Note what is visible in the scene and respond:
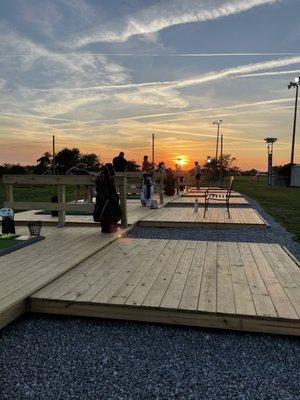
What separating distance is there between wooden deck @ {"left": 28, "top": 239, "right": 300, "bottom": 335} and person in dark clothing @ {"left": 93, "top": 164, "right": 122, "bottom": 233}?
141cm

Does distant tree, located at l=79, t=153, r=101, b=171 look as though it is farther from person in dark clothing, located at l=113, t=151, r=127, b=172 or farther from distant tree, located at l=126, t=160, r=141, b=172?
person in dark clothing, located at l=113, t=151, r=127, b=172

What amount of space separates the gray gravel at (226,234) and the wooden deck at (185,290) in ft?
6.84

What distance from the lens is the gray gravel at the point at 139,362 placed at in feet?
7.98

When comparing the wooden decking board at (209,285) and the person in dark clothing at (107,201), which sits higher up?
the person in dark clothing at (107,201)

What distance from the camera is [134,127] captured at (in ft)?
120

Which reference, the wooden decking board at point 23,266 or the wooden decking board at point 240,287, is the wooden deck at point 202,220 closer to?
the wooden decking board at point 240,287

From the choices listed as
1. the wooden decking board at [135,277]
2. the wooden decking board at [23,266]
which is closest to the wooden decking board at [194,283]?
the wooden decking board at [135,277]

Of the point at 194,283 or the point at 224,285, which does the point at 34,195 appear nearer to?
the point at 194,283

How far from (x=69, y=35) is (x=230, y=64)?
325 inches

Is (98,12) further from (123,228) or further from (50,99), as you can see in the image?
(123,228)

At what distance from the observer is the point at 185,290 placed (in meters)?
3.70

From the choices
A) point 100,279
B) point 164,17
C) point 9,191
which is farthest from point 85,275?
point 164,17

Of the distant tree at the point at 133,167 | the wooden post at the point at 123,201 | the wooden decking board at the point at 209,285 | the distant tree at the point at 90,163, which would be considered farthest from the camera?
the distant tree at the point at 133,167

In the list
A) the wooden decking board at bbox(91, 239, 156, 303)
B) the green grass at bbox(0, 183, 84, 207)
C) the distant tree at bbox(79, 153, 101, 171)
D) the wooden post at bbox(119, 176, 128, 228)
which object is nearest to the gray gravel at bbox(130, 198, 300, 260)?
the wooden post at bbox(119, 176, 128, 228)
